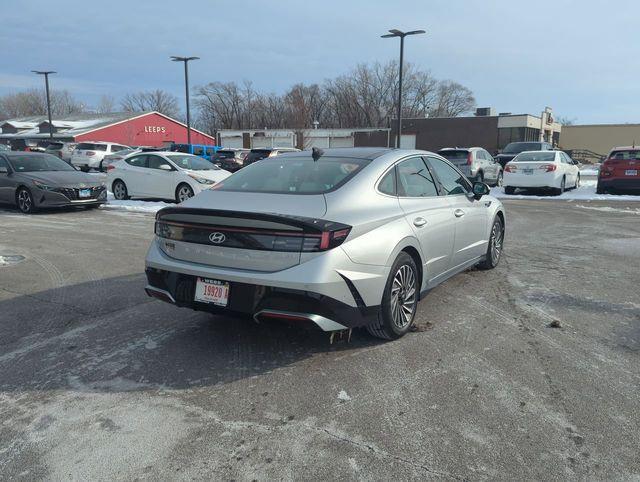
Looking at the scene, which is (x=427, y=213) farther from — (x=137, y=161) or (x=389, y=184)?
(x=137, y=161)

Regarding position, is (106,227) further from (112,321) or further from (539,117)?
(539,117)

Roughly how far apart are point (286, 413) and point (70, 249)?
605 centimetres

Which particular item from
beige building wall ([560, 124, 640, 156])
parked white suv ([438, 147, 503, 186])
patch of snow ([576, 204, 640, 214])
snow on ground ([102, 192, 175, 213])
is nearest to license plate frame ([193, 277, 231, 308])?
snow on ground ([102, 192, 175, 213])

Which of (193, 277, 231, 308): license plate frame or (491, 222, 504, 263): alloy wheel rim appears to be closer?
(193, 277, 231, 308): license plate frame

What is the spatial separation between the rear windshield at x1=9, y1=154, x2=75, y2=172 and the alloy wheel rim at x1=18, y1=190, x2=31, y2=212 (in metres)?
0.68

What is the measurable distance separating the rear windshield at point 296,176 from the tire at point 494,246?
2725 millimetres

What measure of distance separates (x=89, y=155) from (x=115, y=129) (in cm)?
2948

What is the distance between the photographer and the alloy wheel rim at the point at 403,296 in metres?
4.07

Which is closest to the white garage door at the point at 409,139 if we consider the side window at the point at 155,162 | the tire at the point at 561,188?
the tire at the point at 561,188

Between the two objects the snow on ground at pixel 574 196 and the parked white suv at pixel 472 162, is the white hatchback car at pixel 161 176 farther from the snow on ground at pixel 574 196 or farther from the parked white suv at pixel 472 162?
the snow on ground at pixel 574 196

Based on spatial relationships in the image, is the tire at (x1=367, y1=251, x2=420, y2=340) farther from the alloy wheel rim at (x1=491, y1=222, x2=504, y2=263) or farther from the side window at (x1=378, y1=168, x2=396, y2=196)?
the alloy wheel rim at (x1=491, y1=222, x2=504, y2=263)

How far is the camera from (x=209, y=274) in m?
3.68

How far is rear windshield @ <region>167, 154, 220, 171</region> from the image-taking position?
1377 centimetres

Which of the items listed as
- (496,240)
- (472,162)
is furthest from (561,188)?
(496,240)
